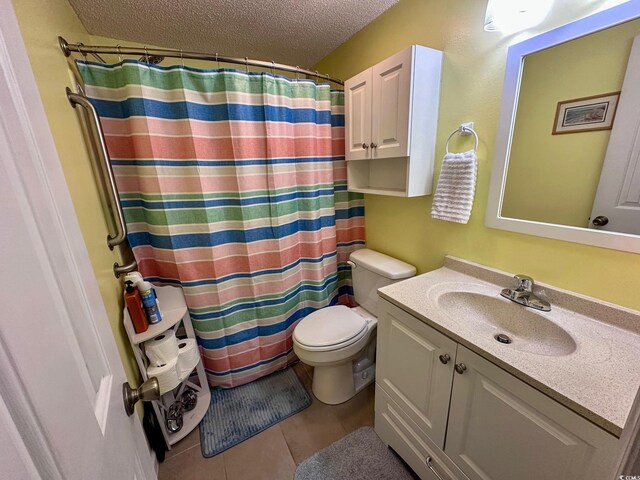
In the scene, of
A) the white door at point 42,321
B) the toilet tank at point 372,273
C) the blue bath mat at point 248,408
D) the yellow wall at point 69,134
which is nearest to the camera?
the white door at point 42,321

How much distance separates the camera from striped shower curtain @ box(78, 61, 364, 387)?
1254 millimetres

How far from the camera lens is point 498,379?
30.0 inches

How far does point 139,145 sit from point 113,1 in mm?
725

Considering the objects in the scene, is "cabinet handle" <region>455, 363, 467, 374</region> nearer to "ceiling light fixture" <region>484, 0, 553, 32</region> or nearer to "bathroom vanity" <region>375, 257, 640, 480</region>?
"bathroom vanity" <region>375, 257, 640, 480</region>

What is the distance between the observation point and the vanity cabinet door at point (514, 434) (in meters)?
0.61

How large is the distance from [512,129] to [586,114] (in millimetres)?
210

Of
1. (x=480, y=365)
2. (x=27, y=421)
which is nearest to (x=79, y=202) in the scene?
(x=27, y=421)

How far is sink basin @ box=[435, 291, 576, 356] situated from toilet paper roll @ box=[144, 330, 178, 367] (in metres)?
1.24

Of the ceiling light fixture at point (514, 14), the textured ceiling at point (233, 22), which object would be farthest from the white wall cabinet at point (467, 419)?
the textured ceiling at point (233, 22)

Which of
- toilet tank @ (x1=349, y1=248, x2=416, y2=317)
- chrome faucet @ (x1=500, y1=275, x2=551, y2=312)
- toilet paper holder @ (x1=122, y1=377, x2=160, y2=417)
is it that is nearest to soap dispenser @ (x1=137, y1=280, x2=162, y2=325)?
toilet paper holder @ (x1=122, y1=377, x2=160, y2=417)

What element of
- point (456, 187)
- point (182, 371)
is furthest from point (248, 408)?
Answer: point (456, 187)

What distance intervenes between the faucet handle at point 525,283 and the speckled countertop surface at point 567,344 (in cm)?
5

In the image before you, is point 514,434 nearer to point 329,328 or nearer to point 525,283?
point 525,283

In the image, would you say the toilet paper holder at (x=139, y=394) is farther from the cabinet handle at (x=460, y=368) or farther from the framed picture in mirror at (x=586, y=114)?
→ the framed picture in mirror at (x=586, y=114)
